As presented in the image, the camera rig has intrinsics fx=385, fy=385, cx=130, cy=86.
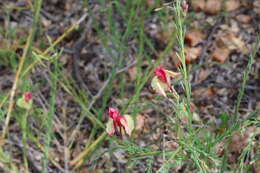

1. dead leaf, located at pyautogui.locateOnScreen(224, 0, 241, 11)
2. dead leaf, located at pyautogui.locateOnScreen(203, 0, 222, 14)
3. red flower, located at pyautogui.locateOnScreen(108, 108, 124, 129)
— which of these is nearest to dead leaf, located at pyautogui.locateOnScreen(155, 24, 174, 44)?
dead leaf, located at pyautogui.locateOnScreen(203, 0, 222, 14)

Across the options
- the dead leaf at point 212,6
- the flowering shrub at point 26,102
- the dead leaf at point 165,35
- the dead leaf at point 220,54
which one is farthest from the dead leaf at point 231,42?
the flowering shrub at point 26,102

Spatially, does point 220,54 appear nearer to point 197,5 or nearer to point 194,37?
point 194,37

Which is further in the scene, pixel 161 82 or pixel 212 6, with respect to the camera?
pixel 212 6

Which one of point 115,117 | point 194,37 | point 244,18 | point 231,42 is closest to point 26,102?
point 115,117

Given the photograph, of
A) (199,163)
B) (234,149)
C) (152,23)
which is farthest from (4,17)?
(199,163)

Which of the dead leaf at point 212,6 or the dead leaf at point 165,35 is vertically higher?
the dead leaf at point 212,6

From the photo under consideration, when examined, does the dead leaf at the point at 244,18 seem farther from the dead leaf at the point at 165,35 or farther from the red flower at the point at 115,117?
the red flower at the point at 115,117
